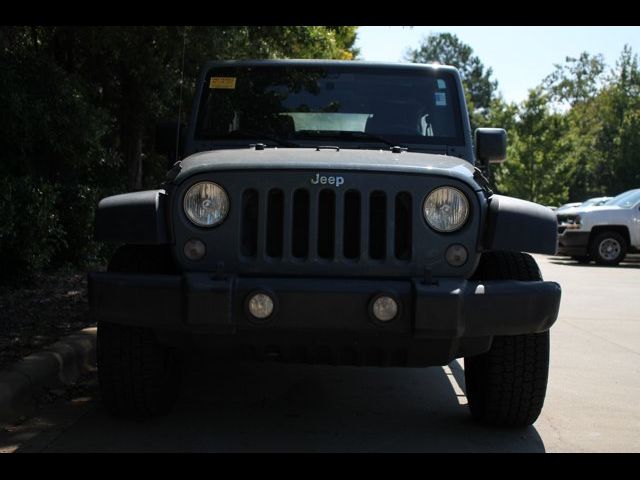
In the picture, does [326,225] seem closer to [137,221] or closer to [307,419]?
[137,221]

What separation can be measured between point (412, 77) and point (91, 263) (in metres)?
7.41

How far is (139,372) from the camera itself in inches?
174

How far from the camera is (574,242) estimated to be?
18.6 meters

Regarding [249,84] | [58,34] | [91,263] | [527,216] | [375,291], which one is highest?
[58,34]

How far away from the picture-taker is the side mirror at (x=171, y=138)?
563 centimetres

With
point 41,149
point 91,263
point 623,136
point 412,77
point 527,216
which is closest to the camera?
point 527,216

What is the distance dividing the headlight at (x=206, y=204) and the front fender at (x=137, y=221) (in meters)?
0.14

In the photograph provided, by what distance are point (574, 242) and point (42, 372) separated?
49.8 ft

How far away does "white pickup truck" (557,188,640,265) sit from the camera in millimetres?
18359

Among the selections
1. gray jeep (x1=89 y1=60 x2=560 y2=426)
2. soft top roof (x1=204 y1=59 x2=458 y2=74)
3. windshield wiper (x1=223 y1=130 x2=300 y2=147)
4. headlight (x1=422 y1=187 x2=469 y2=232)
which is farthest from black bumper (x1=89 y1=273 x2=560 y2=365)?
soft top roof (x1=204 y1=59 x2=458 y2=74)

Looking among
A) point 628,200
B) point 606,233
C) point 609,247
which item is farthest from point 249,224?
point 628,200
